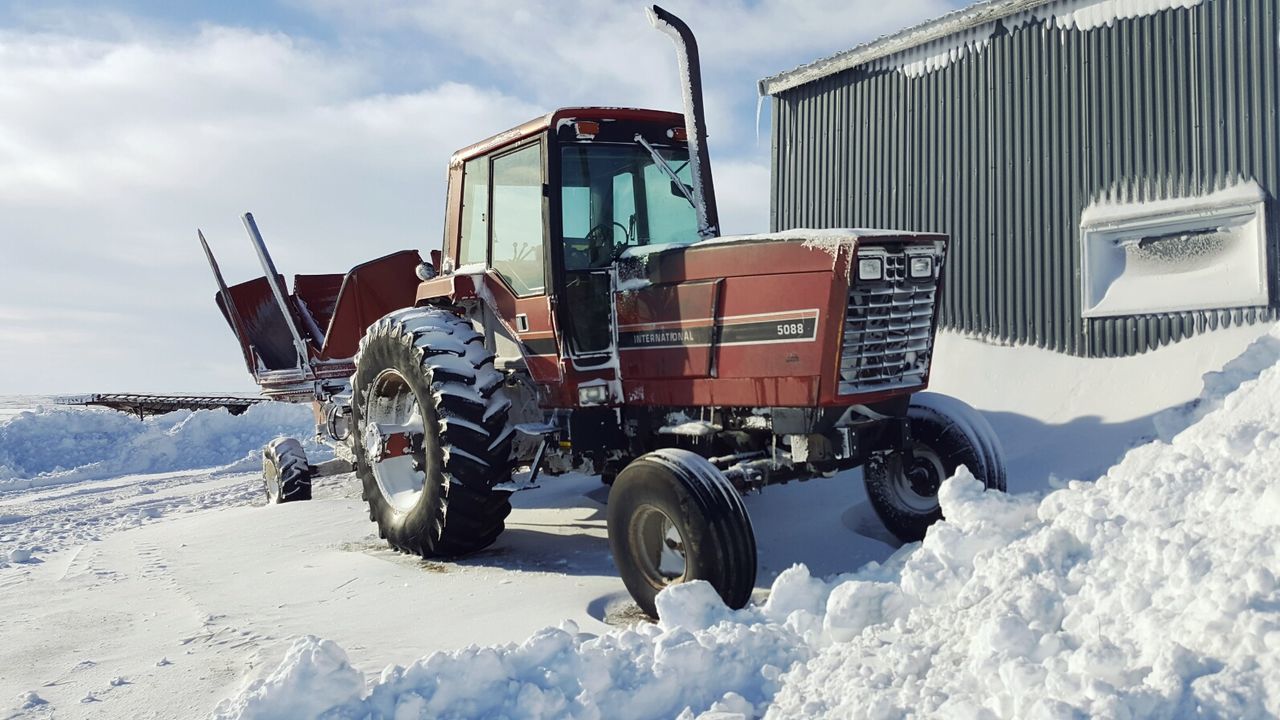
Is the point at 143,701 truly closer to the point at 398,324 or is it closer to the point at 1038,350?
Answer: the point at 398,324

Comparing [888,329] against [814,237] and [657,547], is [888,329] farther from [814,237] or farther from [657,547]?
[657,547]

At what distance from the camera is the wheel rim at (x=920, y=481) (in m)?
5.69

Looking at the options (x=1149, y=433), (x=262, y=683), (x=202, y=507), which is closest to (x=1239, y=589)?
(x=262, y=683)

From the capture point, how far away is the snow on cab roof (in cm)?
909

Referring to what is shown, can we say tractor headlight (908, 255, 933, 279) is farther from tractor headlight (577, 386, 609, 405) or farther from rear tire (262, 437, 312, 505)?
rear tire (262, 437, 312, 505)

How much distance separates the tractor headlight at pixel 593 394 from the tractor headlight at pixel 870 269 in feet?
5.64

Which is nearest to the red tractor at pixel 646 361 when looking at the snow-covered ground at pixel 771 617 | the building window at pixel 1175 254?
the snow-covered ground at pixel 771 617

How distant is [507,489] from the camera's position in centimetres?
559

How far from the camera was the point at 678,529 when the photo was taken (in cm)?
430

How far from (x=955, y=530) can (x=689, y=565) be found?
117 centimetres

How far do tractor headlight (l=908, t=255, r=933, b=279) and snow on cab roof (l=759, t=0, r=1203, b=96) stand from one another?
575 cm

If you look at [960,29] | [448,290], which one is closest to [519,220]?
[448,290]

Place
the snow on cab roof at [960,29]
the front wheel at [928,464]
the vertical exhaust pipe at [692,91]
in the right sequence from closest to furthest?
the vertical exhaust pipe at [692,91] → the front wheel at [928,464] → the snow on cab roof at [960,29]

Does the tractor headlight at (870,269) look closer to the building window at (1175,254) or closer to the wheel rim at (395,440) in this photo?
the wheel rim at (395,440)
